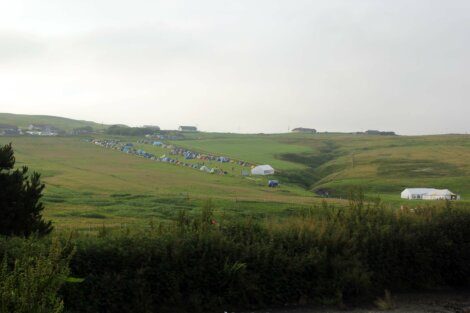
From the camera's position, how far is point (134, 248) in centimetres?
1191

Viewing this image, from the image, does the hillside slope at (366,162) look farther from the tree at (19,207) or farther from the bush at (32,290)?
the bush at (32,290)

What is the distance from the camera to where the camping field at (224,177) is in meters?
45.4

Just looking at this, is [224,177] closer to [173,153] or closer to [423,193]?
[423,193]

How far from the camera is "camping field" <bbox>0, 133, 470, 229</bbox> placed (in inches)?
1788

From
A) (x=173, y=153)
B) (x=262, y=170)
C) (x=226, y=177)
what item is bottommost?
(x=226, y=177)

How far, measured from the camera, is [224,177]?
287 ft

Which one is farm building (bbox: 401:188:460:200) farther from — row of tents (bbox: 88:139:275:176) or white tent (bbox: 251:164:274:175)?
white tent (bbox: 251:164:274:175)

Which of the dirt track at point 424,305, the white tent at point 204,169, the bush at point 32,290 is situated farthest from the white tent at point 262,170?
the bush at point 32,290

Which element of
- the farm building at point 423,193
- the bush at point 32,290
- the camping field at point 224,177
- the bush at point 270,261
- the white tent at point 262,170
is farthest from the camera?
the white tent at point 262,170

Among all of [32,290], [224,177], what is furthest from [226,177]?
[32,290]

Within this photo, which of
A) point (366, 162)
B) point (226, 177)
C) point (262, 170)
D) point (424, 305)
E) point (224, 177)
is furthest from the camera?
point (366, 162)

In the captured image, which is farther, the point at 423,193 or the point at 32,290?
the point at 423,193

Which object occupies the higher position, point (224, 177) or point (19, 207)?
point (19, 207)

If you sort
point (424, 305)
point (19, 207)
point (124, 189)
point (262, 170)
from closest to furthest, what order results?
point (424, 305) → point (19, 207) → point (124, 189) → point (262, 170)
